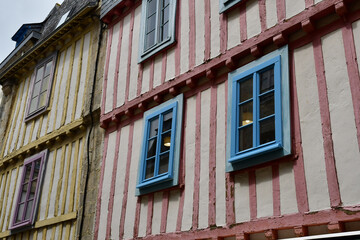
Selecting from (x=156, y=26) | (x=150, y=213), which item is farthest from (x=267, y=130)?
(x=156, y=26)

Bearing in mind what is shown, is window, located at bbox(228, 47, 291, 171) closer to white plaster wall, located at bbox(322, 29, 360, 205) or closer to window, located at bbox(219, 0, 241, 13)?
white plaster wall, located at bbox(322, 29, 360, 205)

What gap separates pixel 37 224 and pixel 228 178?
4805 millimetres

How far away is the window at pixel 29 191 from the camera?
930cm

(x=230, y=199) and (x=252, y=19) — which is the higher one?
(x=252, y=19)

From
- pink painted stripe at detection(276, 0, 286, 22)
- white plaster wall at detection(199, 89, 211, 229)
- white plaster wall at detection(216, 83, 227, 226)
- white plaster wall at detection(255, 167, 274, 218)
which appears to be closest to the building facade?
white plaster wall at detection(199, 89, 211, 229)

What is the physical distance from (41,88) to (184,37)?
4.94m

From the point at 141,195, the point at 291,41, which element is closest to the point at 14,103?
the point at 141,195

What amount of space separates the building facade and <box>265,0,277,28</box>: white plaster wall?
3.92 m

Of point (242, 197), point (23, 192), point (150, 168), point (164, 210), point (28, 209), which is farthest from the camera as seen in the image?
point (23, 192)

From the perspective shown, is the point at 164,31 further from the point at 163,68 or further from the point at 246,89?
the point at 246,89

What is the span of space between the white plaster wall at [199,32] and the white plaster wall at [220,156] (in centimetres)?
68

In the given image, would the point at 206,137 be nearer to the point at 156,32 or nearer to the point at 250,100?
the point at 250,100

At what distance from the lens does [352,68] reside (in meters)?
4.88

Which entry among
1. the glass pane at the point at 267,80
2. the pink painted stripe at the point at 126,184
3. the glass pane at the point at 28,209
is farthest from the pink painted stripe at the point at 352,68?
the glass pane at the point at 28,209
